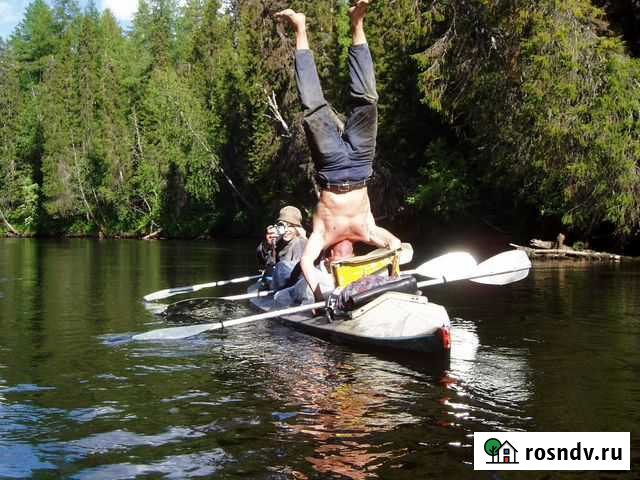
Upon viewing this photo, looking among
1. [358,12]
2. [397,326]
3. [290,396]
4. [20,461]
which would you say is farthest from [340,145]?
[20,461]

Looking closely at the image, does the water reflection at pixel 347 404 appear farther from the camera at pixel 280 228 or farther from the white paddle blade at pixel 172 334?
the camera at pixel 280 228

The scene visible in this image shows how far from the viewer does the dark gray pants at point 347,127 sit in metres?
8.04

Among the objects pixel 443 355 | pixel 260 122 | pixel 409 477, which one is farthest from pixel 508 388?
pixel 260 122

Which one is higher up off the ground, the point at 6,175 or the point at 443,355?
the point at 6,175

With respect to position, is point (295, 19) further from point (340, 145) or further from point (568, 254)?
point (568, 254)

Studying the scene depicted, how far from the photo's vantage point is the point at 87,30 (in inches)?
2393

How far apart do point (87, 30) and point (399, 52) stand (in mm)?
36067

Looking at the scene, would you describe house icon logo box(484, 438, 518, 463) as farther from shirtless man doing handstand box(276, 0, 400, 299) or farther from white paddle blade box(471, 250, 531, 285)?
white paddle blade box(471, 250, 531, 285)

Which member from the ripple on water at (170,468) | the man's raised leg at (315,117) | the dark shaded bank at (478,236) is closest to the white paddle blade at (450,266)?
the man's raised leg at (315,117)

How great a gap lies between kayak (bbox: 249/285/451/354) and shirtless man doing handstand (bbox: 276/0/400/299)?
1.93 feet

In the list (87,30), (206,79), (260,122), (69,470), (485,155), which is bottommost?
(69,470)

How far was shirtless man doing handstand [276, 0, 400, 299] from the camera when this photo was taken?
8.05 meters

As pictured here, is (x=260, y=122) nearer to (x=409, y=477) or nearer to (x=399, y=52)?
(x=399, y=52)

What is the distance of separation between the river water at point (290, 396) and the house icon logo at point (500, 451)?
0.14 m
